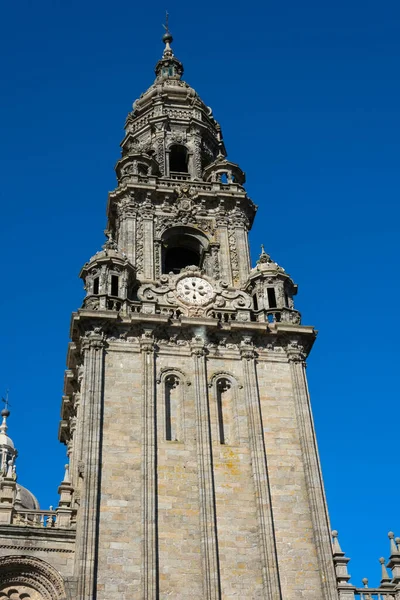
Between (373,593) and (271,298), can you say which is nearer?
(373,593)

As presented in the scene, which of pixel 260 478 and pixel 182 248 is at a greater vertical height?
pixel 182 248

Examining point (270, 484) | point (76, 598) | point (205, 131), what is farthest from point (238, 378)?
point (205, 131)

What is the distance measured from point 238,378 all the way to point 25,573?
34.7 ft

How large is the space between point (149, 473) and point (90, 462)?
1.99 metres

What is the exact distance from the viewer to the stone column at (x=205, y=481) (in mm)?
30583

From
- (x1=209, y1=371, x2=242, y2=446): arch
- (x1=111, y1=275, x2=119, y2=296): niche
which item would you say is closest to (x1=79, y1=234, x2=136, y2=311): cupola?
(x1=111, y1=275, x2=119, y2=296): niche

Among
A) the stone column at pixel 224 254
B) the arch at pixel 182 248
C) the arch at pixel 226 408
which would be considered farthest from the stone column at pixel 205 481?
the arch at pixel 182 248

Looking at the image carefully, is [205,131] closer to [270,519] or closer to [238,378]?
[238,378]

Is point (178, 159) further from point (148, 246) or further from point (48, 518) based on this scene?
point (48, 518)

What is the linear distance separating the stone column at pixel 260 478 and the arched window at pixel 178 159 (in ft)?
45.5

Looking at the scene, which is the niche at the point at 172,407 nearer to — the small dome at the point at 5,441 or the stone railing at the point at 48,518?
the stone railing at the point at 48,518

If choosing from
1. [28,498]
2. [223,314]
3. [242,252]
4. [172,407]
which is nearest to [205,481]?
[172,407]

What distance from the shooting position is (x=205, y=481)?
32.8m

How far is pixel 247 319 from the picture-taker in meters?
38.3
